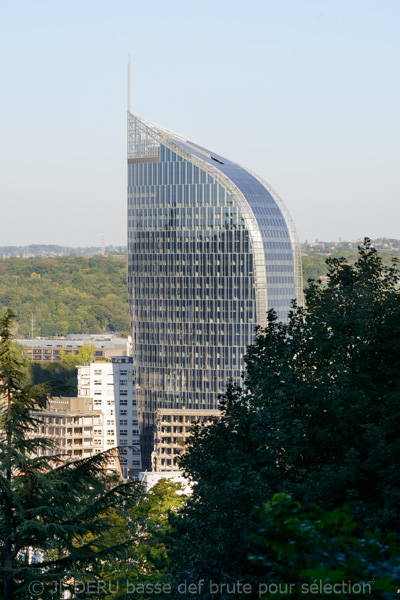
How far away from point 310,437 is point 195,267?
139m

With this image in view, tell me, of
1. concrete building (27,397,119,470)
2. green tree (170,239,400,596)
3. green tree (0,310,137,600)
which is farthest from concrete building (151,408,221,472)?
green tree (0,310,137,600)

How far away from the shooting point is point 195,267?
171 metres

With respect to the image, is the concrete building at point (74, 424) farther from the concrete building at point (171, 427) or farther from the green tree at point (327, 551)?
the green tree at point (327, 551)

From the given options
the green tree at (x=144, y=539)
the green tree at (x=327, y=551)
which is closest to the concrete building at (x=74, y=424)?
the green tree at (x=144, y=539)

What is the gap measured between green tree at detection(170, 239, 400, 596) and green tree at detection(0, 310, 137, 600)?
324cm

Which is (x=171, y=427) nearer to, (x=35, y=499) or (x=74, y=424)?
(x=74, y=424)

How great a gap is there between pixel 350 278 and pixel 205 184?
131504 mm

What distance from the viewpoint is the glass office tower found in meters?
168

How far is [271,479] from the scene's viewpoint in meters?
31.7

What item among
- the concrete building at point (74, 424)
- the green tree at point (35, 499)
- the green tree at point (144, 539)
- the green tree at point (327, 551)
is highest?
the green tree at point (327, 551)

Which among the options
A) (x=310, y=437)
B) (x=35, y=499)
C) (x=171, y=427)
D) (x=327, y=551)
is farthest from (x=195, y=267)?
(x=327, y=551)

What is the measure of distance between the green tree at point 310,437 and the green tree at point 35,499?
3.24 m

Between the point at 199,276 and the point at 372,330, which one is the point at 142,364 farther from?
the point at 372,330

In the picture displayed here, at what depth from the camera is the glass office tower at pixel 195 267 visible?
16812 centimetres
